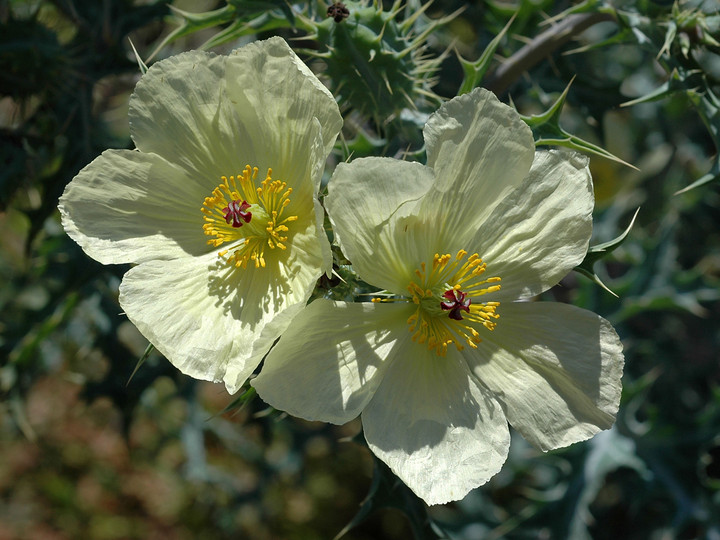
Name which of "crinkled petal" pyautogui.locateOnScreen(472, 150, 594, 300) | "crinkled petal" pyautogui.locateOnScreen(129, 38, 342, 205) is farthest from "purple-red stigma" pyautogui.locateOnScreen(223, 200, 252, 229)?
"crinkled petal" pyautogui.locateOnScreen(472, 150, 594, 300)

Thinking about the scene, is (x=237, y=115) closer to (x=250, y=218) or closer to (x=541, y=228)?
(x=250, y=218)

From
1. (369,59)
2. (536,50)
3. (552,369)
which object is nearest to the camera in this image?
(552,369)

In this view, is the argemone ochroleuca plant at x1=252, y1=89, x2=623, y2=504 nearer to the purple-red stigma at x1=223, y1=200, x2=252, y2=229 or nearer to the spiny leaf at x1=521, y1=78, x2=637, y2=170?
the spiny leaf at x1=521, y1=78, x2=637, y2=170

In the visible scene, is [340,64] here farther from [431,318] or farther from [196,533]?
[196,533]

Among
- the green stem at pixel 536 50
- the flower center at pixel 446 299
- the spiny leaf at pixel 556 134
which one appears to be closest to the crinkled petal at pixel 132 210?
the flower center at pixel 446 299

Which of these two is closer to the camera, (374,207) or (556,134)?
(374,207)

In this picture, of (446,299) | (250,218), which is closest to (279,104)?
(250,218)

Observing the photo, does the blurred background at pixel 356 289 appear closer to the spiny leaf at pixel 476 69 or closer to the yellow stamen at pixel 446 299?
the spiny leaf at pixel 476 69
